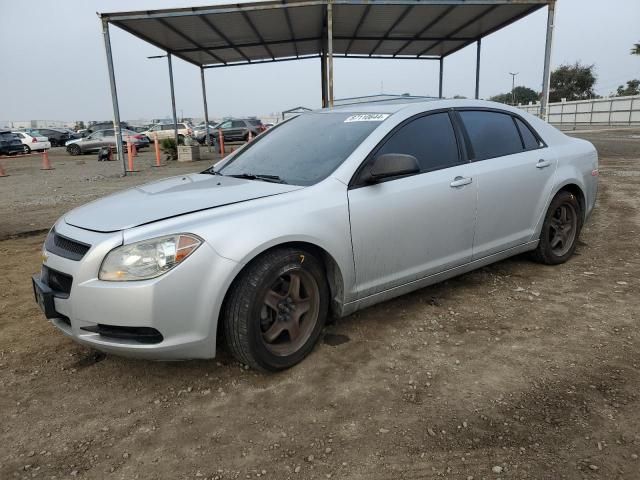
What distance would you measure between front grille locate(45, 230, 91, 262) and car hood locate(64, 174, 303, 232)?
0.11 meters

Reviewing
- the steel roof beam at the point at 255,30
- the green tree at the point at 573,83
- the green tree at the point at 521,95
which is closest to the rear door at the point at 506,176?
the steel roof beam at the point at 255,30

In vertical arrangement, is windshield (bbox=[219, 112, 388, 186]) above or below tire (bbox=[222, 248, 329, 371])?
above

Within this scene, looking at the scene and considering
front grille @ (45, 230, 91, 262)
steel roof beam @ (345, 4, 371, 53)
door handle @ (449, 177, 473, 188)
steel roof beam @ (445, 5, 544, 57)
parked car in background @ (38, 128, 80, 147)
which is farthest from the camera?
parked car in background @ (38, 128, 80, 147)

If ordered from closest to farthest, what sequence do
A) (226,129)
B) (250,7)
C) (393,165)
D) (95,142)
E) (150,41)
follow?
(393,165), (250,7), (150,41), (95,142), (226,129)

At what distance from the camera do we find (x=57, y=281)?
106 inches

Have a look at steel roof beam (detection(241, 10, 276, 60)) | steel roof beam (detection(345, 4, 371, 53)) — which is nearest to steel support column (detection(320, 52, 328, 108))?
steel roof beam (detection(345, 4, 371, 53))

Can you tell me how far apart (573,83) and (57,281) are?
3057 inches

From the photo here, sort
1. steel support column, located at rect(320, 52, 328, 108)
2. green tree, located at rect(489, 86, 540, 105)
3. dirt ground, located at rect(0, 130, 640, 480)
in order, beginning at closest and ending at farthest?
dirt ground, located at rect(0, 130, 640, 480) → steel support column, located at rect(320, 52, 328, 108) → green tree, located at rect(489, 86, 540, 105)

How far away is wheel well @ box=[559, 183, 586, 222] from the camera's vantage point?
4496 millimetres

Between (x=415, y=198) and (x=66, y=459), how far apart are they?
2.45 metres

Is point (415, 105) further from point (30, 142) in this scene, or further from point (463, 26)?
point (30, 142)

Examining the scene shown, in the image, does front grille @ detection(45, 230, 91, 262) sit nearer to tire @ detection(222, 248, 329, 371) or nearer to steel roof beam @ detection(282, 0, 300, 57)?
tire @ detection(222, 248, 329, 371)

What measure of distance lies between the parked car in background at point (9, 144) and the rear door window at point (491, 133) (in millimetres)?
28109

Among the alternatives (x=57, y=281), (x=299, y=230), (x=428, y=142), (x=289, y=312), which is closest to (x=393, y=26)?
(x=428, y=142)
